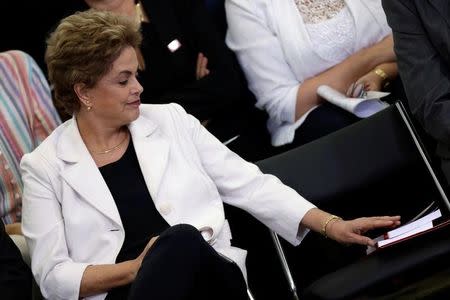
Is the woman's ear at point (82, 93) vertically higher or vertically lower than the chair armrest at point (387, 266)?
higher

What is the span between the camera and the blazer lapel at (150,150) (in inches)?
105

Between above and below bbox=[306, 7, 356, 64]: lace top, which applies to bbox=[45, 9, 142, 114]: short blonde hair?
above

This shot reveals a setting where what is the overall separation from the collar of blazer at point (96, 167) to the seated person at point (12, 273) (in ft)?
0.88

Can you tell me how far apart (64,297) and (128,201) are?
0.36 m

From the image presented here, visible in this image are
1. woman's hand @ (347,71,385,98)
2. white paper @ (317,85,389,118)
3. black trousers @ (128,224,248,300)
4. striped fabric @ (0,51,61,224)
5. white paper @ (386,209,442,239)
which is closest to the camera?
black trousers @ (128,224,248,300)

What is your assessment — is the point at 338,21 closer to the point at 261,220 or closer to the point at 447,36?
the point at 447,36

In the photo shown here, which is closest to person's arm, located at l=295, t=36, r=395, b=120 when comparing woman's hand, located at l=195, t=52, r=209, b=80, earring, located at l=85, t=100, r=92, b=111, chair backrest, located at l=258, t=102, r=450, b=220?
woman's hand, located at l=195, t=52, r=209, b=80

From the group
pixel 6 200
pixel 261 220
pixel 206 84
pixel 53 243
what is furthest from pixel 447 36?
pixel 6 200

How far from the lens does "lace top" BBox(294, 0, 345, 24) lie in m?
3.53

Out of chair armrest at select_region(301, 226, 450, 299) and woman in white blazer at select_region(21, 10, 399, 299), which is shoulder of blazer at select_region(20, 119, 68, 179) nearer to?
woman in white blazer at select_region(21, 10, 399, 299)

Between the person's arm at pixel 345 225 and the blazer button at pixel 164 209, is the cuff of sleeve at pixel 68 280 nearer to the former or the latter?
the blazer button at pixel 164 209

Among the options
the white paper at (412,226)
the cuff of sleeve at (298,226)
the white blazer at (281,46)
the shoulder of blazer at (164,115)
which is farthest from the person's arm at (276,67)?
the white paper at (412,226)

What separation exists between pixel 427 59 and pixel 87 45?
1096 mm

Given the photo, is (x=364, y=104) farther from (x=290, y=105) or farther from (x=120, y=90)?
(x=120, y=90)
